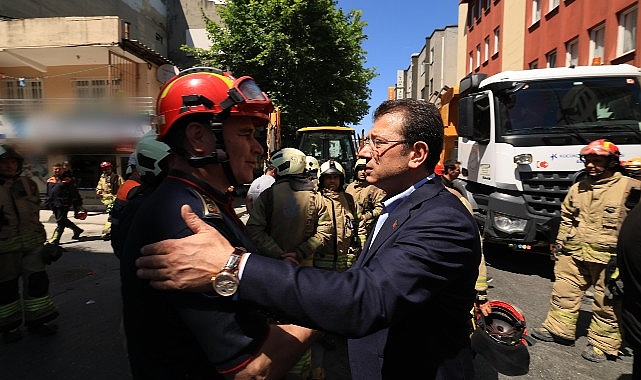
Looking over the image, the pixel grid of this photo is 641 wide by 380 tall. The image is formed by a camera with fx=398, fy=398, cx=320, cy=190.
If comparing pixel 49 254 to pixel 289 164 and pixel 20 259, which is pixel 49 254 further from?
pixel 289 164

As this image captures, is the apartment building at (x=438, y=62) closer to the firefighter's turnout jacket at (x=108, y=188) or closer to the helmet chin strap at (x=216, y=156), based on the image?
the firefighter's turnout jacket at (x=108, y=188)

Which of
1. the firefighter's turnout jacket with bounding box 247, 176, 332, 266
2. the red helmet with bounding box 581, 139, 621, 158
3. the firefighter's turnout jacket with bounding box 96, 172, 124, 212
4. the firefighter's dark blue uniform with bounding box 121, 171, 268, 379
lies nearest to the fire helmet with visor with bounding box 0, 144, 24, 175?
the firefighter's turnout jacket with bounding box 247, 176, 332, 266

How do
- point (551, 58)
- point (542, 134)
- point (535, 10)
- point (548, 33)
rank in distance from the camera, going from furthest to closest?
point (535, 10) → point (551, 58) → point (548, 33) → point (542, 134)

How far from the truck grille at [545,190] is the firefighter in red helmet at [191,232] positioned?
5834 millimetres

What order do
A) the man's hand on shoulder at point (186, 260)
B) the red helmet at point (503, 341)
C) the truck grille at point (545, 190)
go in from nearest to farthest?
the man's hand on shoulder at point (186, 260)
the red helmet at point (503, 341)
the truck grille at point (545, 190)

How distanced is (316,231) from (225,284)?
293cm

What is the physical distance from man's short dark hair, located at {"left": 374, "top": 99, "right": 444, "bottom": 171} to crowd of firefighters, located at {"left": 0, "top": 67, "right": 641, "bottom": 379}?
199 cm

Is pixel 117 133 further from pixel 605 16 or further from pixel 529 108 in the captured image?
pixel 605 16

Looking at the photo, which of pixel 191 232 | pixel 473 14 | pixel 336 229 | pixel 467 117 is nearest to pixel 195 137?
pixel 191 232

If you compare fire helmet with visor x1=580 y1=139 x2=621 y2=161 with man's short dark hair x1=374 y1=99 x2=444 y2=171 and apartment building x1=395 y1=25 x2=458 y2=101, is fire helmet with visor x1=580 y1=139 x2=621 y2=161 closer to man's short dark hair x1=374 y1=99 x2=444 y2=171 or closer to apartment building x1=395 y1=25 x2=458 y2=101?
man's short dark hair x1=374 y1=99 x2=444 y2=171

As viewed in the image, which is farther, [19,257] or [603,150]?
[19,257]

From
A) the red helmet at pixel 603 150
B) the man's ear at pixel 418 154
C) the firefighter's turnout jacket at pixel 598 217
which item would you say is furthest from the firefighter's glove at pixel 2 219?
the red helmet at pixel 603 150

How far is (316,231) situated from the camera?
4055 millimetres

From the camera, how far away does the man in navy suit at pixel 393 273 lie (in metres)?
1.17
